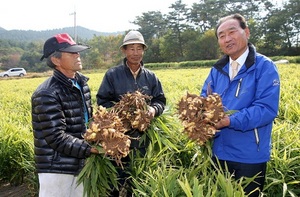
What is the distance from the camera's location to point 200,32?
50.8 m

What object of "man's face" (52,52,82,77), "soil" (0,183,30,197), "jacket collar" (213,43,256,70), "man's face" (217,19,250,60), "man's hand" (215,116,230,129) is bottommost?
"soil" (0,183,30,197)

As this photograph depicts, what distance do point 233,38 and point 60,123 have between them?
4.34 feet

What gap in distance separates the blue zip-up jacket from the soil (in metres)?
2.61

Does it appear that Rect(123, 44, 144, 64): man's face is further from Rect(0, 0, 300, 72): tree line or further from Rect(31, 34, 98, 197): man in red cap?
Rect(0, 0, 300, 72): tree line

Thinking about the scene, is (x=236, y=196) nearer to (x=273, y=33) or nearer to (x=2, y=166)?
(x=2, y=166)

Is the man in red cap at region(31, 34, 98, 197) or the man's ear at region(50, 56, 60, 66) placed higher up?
the man's ear at region(50, 56, 60, 66)

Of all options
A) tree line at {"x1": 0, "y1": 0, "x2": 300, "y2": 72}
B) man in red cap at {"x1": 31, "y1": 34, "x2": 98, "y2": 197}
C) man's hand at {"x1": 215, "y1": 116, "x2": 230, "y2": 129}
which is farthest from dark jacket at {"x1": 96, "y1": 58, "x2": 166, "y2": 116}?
tree line at {"x1": 0, "y1": 0, "x2": 300, "y2": 72}

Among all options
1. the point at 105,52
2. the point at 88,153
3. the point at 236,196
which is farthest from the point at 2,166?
the point at 105,52

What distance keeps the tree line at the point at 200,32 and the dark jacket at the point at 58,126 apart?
3908 cm

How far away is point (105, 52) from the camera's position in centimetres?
6312

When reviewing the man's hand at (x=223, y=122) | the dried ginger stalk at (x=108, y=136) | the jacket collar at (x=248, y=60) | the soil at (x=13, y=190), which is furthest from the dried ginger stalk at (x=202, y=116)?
the soil at (x=13, y=190)

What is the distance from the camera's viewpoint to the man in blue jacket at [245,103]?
6.42 ft

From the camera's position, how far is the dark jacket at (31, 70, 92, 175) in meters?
2.05

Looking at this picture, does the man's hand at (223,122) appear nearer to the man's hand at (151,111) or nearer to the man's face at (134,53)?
the man's hand at (151,111)
